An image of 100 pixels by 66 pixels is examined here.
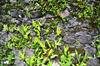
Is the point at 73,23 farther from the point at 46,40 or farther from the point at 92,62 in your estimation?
the point at 92,62

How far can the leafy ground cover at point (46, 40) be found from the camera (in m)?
2.45

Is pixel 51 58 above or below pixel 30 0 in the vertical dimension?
below

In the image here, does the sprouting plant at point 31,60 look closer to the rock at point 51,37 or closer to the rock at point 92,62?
the rock at point 51,37

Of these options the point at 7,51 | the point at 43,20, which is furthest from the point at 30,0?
the point at 7,51

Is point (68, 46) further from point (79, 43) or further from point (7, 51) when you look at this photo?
point (7, 51)

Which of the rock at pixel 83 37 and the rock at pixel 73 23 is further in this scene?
the rock at pixel 73 23

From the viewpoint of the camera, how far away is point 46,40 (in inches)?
106

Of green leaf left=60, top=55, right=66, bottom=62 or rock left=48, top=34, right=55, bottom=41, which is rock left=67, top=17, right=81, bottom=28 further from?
green leaf left=60, top=55, right=66, bottom=62

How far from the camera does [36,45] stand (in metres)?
2.69

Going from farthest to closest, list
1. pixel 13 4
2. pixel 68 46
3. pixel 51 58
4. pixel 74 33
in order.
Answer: pixel 13 4 < pixel 74 33 < pixel 68 46 < pixel 51 58

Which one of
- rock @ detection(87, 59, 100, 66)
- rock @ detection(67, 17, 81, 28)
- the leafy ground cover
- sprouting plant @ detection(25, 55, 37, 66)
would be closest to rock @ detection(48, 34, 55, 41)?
the leafy ground cover

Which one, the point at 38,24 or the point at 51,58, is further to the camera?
the point at 38,24

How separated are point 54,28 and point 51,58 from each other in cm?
99

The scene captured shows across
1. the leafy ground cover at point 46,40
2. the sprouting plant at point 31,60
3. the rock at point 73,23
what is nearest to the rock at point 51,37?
the leafy ground cover at point 46,40
